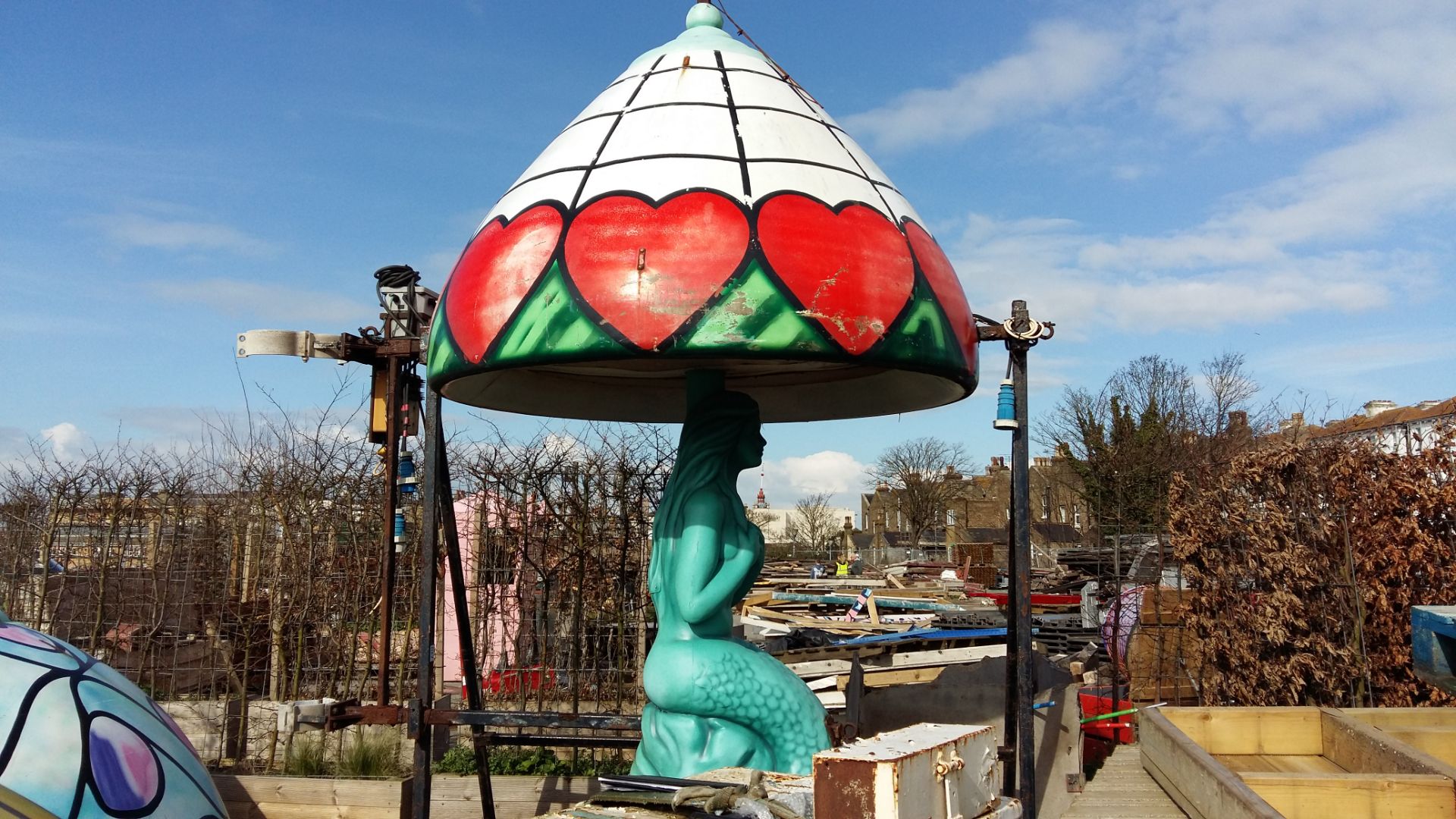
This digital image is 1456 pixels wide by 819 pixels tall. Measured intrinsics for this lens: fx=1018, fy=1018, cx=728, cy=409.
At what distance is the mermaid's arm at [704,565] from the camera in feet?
15.7

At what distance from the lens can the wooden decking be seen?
4969 millimetres

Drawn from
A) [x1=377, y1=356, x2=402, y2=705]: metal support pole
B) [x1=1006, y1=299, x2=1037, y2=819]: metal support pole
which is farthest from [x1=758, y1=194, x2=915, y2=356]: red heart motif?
[x1=377, y1=356, x2=402, y2=705]: metal support pole

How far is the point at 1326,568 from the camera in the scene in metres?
8.19

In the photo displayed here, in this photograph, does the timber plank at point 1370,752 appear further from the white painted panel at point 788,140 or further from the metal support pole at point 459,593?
the metal support pole at point 459,593

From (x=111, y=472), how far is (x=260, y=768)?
13.2ft

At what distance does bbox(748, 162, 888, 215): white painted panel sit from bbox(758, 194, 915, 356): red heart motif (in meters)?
0.07

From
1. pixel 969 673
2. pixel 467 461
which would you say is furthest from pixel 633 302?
pixel 467 461

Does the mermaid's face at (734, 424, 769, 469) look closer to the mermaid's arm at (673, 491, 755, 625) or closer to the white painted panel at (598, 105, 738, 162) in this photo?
the mermaid's arm at (673, 491, 755, 625)

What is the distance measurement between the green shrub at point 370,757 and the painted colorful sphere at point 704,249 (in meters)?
5.10

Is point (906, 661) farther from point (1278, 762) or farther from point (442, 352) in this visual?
point (442, 352)

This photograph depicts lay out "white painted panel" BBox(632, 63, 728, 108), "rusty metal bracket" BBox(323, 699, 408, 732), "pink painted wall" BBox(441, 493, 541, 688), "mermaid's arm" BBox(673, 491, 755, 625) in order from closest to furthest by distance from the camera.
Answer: "mermaid's arm" BBox(673, 491, 755, 625), "white painted panel" BBox(632, 63, 728, 108), "rusty metal bracket" BBox(323, 699, 408, 732), "pink painted wall" BBox(441, 493, 541, 688)

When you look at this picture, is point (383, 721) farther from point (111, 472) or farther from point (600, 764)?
point (111, 472)

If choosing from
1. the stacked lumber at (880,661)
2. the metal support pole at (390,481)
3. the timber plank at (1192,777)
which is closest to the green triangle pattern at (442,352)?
the metal support pole at (390,481)

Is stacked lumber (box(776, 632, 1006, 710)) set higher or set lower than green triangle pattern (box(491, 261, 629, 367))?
lower
